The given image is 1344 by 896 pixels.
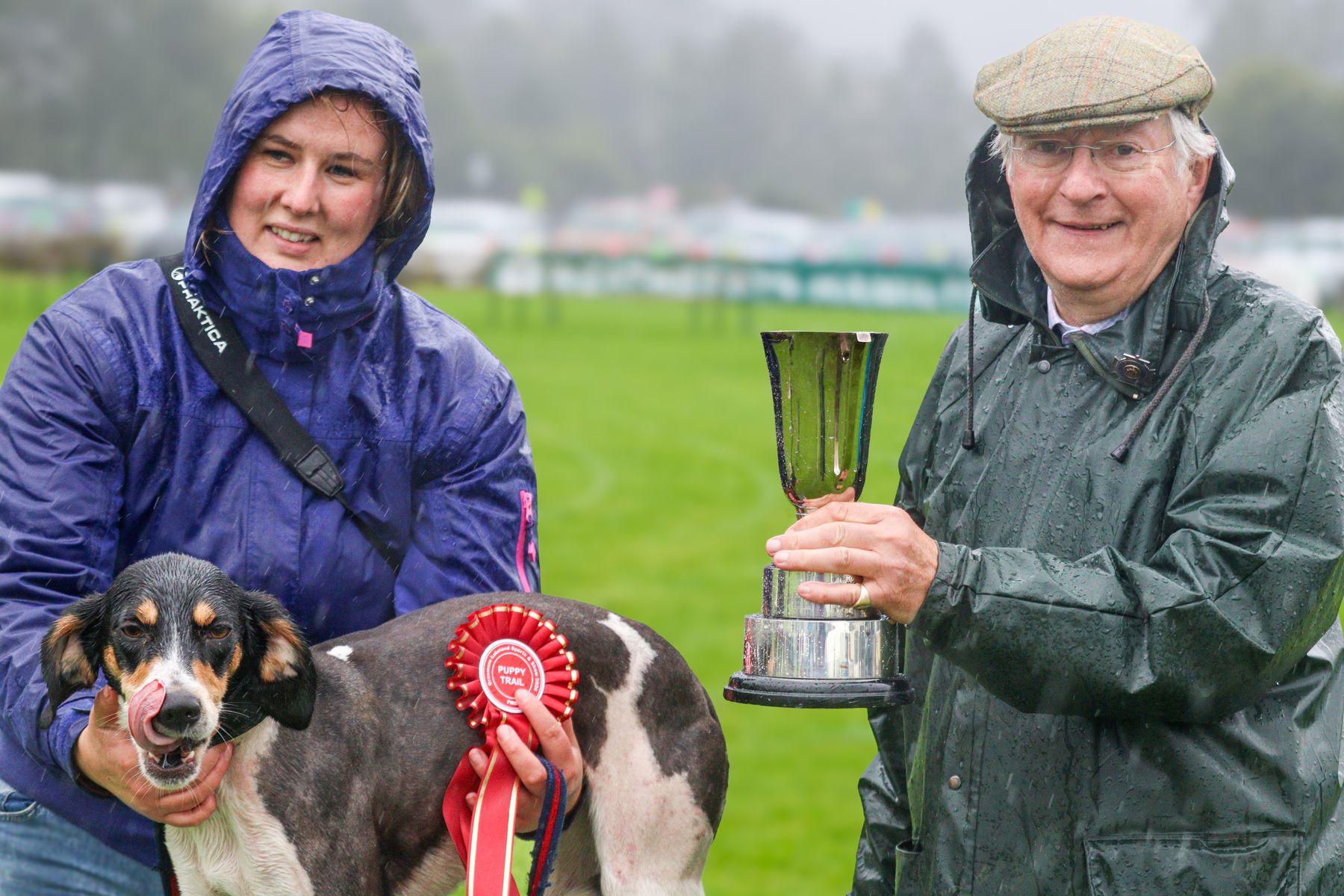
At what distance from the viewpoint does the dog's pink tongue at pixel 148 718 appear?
2867mm

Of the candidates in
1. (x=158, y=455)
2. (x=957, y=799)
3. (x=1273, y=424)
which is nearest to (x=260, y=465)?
(x=158, y=455)

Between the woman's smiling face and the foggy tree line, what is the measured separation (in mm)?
67123

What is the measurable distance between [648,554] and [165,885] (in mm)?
13307

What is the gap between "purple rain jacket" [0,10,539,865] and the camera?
3.10 m

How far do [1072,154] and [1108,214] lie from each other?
0.14m

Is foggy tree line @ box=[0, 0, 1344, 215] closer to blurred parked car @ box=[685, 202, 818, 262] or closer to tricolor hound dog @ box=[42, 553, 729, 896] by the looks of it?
blurred parked car @ box=[685, 202, 818, 262]

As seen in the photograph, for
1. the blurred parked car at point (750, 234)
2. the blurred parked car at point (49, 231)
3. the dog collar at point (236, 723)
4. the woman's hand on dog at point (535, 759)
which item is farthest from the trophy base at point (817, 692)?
the blurred parked car at point (750, 234)

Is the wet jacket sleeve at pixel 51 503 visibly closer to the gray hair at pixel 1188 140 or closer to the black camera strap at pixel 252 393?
the black camera strap at pixel 252 393

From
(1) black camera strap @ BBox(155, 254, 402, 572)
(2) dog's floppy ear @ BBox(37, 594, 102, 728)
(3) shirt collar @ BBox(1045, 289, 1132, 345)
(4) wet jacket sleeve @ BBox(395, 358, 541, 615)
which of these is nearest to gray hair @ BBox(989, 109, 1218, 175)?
(3) shirt collar @ BBox(1045, 289, 1132, 345)

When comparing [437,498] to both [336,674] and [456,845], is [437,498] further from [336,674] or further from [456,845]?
[456,845]

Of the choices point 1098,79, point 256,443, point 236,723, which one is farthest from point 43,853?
point 1098,79

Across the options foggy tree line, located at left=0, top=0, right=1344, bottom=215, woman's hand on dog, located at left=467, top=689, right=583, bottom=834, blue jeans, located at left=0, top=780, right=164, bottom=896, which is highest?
foggy tree line, located at left=0, top=0, right=1344, bottom=215

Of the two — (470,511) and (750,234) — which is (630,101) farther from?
(470,511)

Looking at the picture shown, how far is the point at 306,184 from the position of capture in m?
3.34
